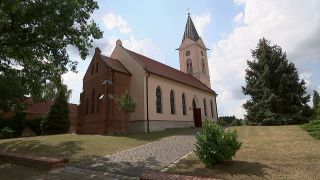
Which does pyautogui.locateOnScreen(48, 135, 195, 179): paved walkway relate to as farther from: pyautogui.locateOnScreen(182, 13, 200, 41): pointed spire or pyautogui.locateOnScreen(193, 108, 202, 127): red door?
pyautogui.locateOnScreen(182, 13, 200, 41): pointed spire

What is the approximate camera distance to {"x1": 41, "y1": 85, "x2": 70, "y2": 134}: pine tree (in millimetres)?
35344

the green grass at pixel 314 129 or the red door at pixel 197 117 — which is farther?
the red door at pixel 197 117

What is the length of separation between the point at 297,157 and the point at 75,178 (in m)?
8.27

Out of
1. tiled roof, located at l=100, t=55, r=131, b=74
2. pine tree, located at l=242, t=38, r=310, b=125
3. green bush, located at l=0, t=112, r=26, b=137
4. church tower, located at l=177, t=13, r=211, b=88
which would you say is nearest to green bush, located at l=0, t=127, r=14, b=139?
green bush, located at l=0, t=112, r=26, b=137

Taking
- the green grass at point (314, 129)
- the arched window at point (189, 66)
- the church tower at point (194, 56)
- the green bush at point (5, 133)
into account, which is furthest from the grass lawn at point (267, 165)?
the arched window at point (189, 66)

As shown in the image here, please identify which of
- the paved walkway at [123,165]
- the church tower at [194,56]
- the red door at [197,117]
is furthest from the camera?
the church tower at [194,56]

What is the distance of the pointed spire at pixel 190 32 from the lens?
45.2 meters

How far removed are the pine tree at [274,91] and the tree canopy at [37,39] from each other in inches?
705

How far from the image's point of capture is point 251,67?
2898 centimetres

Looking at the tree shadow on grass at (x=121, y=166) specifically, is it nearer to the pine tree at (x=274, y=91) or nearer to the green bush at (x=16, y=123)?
the pine tree at (x=274, y=91)

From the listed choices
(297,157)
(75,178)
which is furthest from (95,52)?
(297,157)

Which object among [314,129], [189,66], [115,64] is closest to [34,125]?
[115,64]

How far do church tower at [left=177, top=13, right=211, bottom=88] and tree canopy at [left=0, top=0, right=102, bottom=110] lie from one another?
1116 inches

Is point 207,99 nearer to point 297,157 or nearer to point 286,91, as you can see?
point 286,91
